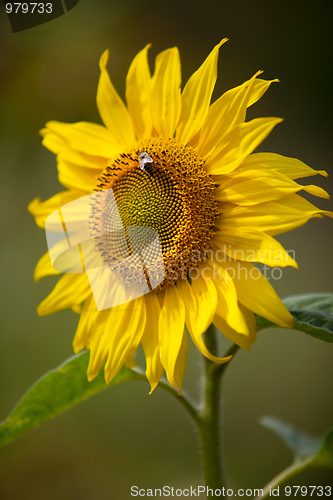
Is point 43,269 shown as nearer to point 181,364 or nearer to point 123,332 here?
point 123,332

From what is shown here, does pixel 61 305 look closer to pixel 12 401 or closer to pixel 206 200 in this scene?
pixel 206 200

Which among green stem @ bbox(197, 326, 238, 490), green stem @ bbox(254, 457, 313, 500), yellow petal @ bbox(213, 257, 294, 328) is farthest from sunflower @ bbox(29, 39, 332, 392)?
green stem @ bbox(254, 457, 313, 500)

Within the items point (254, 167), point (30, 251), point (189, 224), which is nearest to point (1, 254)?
point (30, 251)

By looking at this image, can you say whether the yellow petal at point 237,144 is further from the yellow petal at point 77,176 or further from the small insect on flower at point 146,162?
the yellow petal at point 77,176

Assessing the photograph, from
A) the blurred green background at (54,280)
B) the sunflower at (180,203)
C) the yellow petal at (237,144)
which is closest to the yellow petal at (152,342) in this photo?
the sunflower at (180,203)

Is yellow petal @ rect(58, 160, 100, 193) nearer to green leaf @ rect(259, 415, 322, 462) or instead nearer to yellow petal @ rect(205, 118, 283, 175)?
yellow petal @ rect(205, 118, 283, 175)
